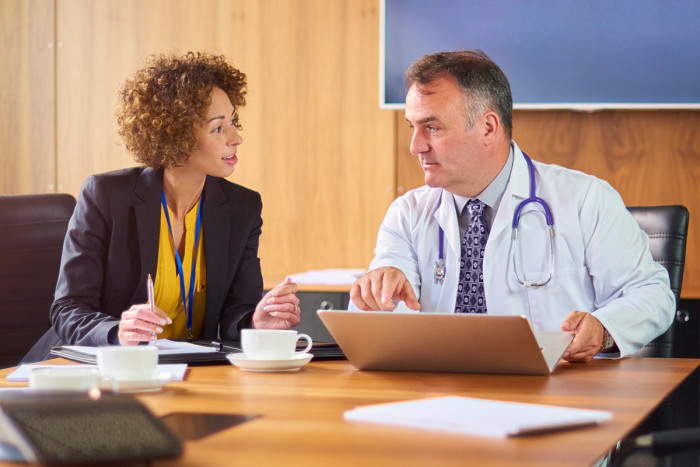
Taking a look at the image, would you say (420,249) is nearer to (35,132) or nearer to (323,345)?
(323,345)

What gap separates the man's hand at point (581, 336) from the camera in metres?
1.64

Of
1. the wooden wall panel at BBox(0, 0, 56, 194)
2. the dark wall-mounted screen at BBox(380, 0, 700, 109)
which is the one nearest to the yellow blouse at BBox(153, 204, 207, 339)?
the dark wall-mounted screen at BBox(380, 0, 700, 109)

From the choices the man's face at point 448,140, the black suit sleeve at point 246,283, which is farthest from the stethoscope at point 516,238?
the black suit sleeve at point 246,283

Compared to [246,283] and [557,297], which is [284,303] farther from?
[557,297]

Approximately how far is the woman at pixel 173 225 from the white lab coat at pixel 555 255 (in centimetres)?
43

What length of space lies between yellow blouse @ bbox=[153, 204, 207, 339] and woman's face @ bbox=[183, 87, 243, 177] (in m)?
0.18

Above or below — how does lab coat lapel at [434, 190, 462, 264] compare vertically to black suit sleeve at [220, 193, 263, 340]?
above

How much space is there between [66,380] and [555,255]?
4.29 feet

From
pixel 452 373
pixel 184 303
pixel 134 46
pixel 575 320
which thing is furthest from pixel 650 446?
pixel 134 46

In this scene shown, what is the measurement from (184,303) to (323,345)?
0.64 metres

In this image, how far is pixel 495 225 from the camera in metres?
2.16

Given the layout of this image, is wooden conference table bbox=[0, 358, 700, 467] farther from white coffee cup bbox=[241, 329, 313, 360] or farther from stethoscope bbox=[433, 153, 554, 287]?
stethoscope bbox=[433, 153, 554, 287]

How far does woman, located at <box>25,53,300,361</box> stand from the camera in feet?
7.24

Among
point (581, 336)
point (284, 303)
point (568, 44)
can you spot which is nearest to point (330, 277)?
point (568, 44)
